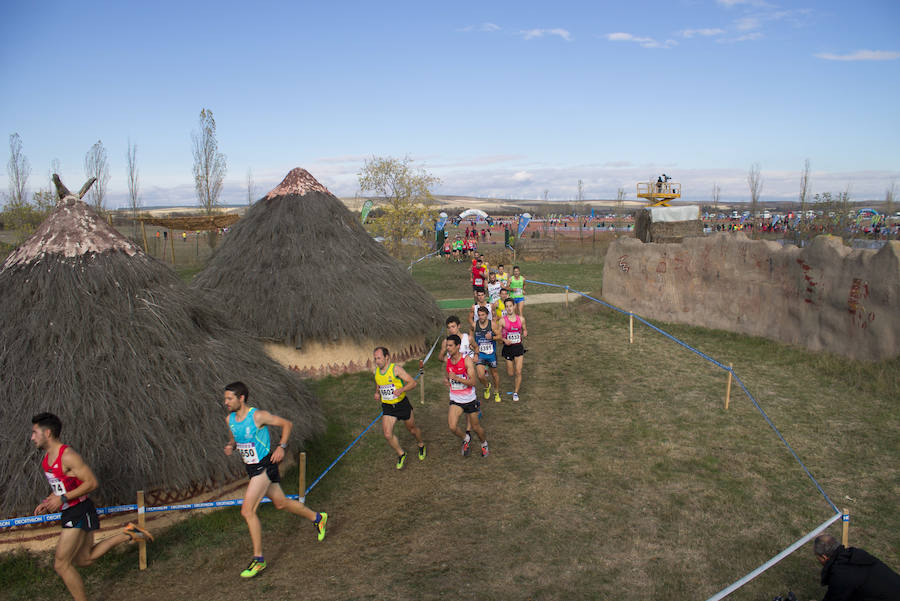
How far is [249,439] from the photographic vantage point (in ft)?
16.4

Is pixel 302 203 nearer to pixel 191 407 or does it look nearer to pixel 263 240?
pixel 263 240

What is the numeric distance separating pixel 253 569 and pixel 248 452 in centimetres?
106

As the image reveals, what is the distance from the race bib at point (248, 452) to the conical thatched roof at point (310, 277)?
18.7 ft

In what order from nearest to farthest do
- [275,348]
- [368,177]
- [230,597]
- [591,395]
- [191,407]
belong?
[230,597] < [191,407] < [591,395] < [275,348] < [368,177]

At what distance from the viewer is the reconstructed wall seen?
9703 millimetres

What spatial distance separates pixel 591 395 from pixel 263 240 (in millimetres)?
7280

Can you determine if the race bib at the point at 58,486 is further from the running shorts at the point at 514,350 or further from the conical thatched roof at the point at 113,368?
the running shorts at the point at 514,350

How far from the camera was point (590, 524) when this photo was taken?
5691 millimetres

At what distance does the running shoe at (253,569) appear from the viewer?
5.00m

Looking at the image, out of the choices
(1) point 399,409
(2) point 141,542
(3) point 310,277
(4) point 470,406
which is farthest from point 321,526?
(3) point 310,277

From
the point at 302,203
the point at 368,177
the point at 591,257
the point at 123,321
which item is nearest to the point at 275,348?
the point at 302,203

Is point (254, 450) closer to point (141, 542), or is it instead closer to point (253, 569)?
point (253, 569)

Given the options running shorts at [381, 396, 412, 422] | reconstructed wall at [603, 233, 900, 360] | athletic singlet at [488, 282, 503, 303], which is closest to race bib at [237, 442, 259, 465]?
running shorts at [381, 396, 412, 422]

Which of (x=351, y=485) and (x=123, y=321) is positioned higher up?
(x=123, y=321)
